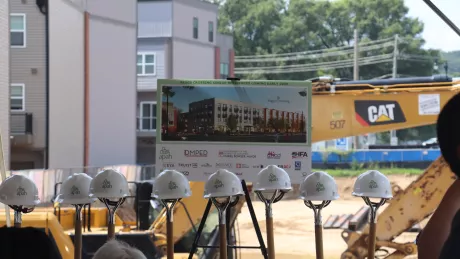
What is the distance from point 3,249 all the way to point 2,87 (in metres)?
12.5

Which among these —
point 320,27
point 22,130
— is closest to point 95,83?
point 22,130

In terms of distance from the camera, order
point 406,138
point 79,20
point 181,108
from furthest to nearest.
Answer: point 406,138 < point 79,20 < point 181,108

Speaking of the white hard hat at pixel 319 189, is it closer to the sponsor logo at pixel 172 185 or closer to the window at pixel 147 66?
the sponsor logo at pixel 172 185

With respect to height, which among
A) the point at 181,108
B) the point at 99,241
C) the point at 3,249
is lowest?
the point at 99,241

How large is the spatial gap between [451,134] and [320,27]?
31663 mm

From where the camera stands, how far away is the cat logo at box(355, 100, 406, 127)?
8344mm

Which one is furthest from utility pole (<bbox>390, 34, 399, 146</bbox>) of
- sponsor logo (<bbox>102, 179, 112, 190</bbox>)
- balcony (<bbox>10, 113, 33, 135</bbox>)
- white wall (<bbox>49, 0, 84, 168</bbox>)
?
sponsor logo (<bbox>102, 179, 112, 190</bbox>)

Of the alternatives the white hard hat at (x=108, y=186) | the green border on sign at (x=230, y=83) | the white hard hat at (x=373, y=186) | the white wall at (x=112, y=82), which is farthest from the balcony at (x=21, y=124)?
the white hard hat at (x=373, y=186)

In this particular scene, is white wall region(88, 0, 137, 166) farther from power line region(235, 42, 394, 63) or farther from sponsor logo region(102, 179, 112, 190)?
sponsor logo region(102, 179, 112, 190)

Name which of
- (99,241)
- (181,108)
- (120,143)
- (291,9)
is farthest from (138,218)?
(291,9)

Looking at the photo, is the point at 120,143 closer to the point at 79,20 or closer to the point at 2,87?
the point at 79,20

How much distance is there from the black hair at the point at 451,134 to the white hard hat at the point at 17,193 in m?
2.08

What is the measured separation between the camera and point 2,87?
542 inches

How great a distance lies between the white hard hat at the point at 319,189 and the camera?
3332mm
